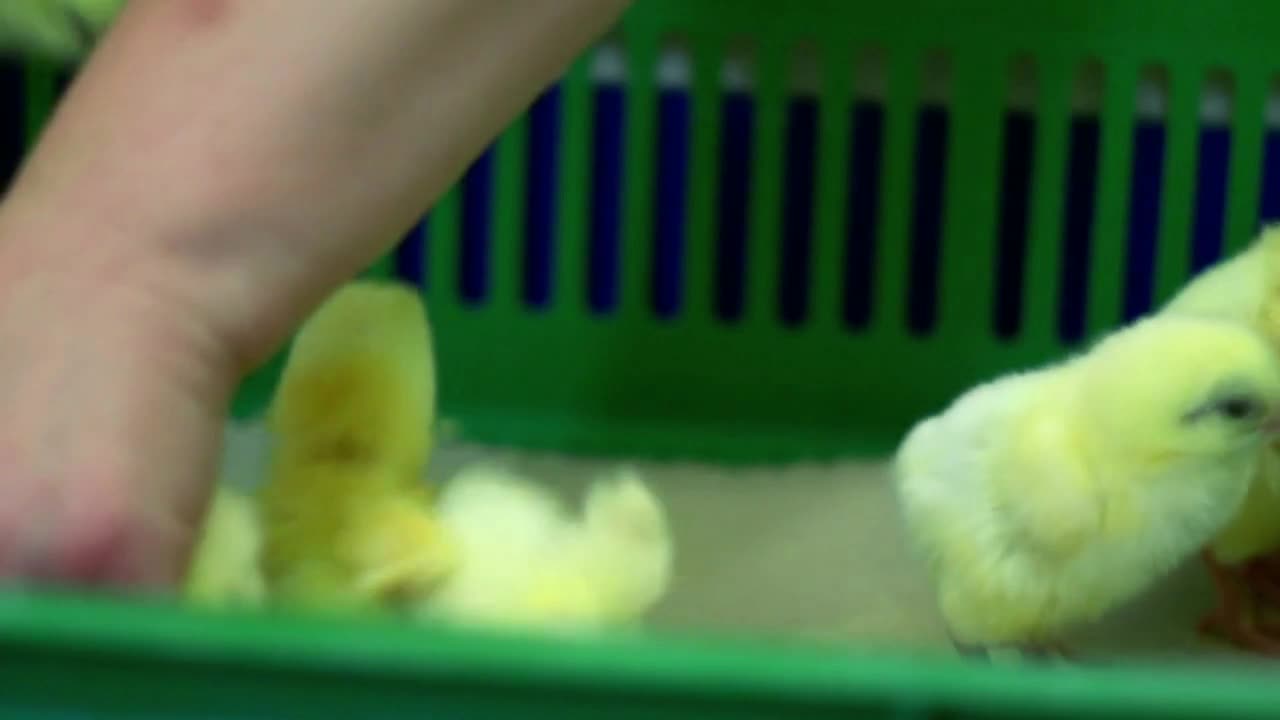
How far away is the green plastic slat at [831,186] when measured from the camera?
972 mm

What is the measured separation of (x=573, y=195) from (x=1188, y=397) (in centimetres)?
41

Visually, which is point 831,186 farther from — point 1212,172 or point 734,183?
point 1212,172

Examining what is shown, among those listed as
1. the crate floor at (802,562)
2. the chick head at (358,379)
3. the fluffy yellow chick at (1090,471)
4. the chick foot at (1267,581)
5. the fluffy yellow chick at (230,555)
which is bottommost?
the chick foot at (1267,581)

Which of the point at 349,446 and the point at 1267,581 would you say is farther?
the point at 1267,581

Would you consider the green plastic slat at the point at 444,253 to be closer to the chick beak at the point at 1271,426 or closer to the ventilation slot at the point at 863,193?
the ventilation slot at the point at 863,193

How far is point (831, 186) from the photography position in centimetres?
98

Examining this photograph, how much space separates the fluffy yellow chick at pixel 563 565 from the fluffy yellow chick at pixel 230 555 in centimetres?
6

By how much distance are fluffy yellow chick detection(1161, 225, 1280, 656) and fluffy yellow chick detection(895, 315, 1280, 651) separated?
3 cm

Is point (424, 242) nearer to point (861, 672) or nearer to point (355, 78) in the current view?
point (355, 78)

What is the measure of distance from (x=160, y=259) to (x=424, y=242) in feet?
1.74

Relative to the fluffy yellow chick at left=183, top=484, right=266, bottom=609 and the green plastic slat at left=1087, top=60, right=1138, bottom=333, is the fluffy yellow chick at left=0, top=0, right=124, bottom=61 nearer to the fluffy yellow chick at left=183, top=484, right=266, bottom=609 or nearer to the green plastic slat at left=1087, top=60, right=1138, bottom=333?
the fluffy yellow chick at left=183, top=484, right=266, bottom=609

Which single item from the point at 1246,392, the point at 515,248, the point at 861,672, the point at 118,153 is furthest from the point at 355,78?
the point at 515,248

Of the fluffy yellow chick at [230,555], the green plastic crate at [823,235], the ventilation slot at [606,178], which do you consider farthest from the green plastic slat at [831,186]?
the fluffy yellow chick at [230,555]

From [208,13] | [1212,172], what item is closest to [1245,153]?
[1212,172]
